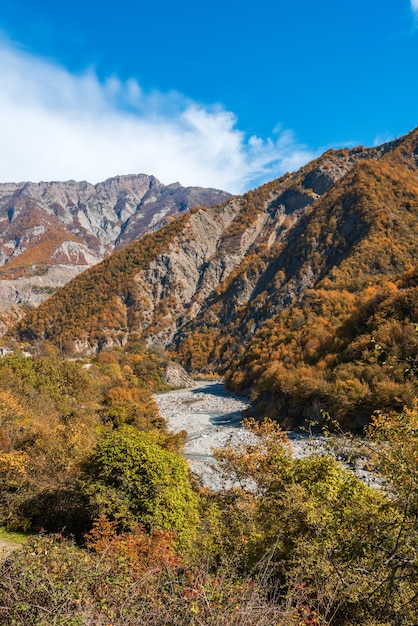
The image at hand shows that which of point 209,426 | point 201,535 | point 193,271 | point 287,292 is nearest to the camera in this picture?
point 201,535

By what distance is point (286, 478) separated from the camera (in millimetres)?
8992

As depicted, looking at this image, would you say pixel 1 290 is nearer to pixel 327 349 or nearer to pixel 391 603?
pixel 327 349

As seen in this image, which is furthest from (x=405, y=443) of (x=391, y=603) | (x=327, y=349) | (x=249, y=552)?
(x=327, y=349)

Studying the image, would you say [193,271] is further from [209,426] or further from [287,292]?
[209,426]

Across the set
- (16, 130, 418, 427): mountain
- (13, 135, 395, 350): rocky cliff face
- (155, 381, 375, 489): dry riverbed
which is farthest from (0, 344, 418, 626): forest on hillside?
(13, 135, 395, 350): rocky cliff face

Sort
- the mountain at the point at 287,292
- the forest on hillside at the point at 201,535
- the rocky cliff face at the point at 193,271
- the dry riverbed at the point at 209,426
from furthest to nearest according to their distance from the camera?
the rocky cliff face at the point at 193,271
the mountain at the point at 287,292
the dry riverbed at the point at 209,426
the forest on hillside at the point at 201,535

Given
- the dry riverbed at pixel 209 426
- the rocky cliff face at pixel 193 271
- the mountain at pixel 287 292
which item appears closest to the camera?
the dry riverbed at pixel 209 426

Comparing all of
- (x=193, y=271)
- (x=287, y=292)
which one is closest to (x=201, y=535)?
(x=287, y=292)

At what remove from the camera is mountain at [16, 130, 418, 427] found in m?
32.2

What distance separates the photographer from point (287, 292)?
91.6 meters

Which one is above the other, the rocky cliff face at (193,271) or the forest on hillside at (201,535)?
the rocky cliff face at (193,271)

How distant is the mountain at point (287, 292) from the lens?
32219 millimetres

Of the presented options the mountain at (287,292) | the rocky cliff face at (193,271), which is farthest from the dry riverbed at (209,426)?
the rocky cliff face at (193,271)

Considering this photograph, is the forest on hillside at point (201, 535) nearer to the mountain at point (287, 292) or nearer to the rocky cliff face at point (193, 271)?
the mountain at point (287, 292)
